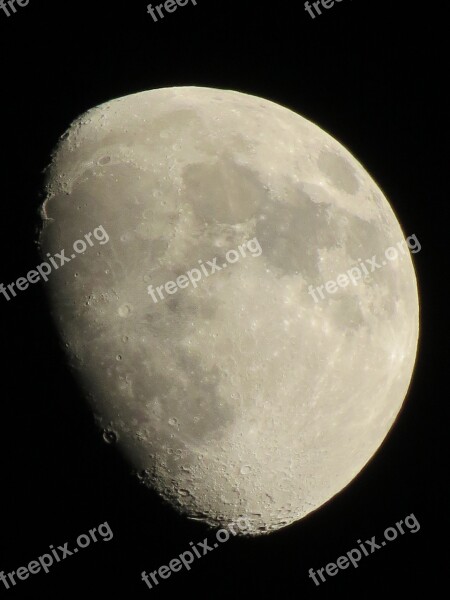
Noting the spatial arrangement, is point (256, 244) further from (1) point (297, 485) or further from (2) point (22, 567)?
(2) point (22, 567)

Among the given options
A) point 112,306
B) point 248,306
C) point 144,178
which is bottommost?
point 248,306

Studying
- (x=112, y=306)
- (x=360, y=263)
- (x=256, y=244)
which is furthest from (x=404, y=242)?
(x=112, y=306)

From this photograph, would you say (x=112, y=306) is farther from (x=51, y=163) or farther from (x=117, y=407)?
(x=51, y=163)

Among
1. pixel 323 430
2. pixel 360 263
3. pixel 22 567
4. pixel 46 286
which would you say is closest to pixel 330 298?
pixel 360 263

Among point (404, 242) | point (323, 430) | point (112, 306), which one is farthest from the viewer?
point (404, 242)

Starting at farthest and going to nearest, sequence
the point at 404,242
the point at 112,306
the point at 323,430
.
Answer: the point at 404,242 < the point at 323,430 < the point at 112,306

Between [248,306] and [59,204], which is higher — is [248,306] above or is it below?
below

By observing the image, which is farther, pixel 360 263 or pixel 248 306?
pixel 360 263
